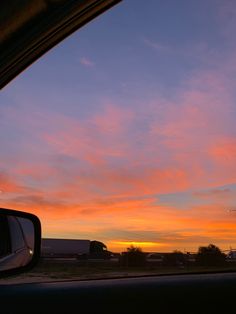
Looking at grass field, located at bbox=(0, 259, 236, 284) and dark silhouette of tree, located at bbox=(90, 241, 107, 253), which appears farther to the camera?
dark silhouette of tree, located at bbox=(90, 241, 107, 253)

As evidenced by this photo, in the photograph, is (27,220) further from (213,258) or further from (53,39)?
(53,39)

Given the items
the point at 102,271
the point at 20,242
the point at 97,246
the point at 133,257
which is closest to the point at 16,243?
the point at 20,242

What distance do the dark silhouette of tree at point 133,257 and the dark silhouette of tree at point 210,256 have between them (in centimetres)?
48

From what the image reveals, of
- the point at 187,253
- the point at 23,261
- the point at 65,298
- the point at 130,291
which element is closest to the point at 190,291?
the point at 130,291

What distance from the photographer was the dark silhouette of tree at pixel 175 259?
154 inches

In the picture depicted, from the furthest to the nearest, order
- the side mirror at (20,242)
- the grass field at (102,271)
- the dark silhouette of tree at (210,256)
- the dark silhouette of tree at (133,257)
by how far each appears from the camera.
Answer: the dark silhouette of tree at (133,257), the dark silhouette of tree at (210,256), the grass field at (102,271), the side mirror at (20,242)

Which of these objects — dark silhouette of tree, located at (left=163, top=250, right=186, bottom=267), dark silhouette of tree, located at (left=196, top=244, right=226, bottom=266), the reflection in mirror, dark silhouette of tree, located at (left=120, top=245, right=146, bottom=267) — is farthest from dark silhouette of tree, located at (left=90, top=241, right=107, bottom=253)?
the reflection in mirror

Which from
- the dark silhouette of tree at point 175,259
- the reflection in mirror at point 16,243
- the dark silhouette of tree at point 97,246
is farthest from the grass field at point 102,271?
the dark silhouette of tree at point 97,246

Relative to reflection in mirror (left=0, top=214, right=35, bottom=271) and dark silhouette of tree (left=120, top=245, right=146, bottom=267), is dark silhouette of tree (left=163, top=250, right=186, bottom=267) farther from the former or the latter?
reflection in mirror (left=0, top=214, right=35, bottom=271)

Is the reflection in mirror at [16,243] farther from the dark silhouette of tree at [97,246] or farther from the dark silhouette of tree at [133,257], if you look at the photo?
the dark silhouette of tree at [97,246]

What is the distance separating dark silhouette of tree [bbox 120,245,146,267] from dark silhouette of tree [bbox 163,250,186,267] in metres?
0.19

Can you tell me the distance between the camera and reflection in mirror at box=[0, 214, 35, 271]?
2252 mm

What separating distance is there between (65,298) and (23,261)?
1.82ft

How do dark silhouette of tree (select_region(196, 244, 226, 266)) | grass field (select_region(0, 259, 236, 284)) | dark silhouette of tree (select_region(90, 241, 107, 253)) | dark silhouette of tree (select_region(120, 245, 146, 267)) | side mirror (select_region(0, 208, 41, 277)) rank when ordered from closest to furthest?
side mirror (select_region(0, 208, 41, 277))
grass field (select_region(0, 259, 236, 284))
dark silhouette of tree (select_region(196, 244, 226, 266))
dark silhouette of tree (select_region(120, 245, 146, 267))
dark silhouette of tree (select_region(90, 241, 107, 253))
